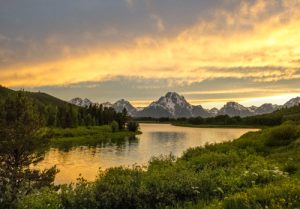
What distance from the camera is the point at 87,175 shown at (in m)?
52.6

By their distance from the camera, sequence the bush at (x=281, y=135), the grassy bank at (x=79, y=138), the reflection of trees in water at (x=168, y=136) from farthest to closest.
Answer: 1. the reflection of trees in water at (x=168, y=136)
2. the grassy bank at (x=79, y=138)
3. the bush at (x=281, y=135)

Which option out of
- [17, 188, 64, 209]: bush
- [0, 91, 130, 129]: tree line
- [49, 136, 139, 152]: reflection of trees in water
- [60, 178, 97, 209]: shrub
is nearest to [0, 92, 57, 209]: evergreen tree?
[17, 188, 64, 209]: bush

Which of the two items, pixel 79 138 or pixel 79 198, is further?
pixel 79 138

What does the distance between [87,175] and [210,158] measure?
3012 cm

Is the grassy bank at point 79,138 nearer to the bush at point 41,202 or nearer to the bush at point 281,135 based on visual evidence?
the bush at point 281,135

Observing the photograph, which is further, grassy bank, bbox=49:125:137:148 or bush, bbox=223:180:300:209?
grassy bank, bbox=49:125:137:148

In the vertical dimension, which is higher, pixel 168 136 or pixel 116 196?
pixel 116 196

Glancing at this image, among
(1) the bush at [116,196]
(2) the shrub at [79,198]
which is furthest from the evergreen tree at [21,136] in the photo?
(1) the bush at [116,196]

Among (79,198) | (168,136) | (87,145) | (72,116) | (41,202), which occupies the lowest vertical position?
(87,145)

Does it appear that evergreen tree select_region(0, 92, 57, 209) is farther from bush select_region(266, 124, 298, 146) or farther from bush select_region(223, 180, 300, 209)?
bush select_region(223, 180, 300, 209)

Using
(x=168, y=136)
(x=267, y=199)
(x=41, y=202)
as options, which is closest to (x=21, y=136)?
(x=41, y=202)

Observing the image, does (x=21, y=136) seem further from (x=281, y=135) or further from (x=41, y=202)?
(x=281, y=135)

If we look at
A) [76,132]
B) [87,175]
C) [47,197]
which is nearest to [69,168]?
[87,175]

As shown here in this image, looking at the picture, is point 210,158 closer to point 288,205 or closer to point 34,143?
point 288,205
